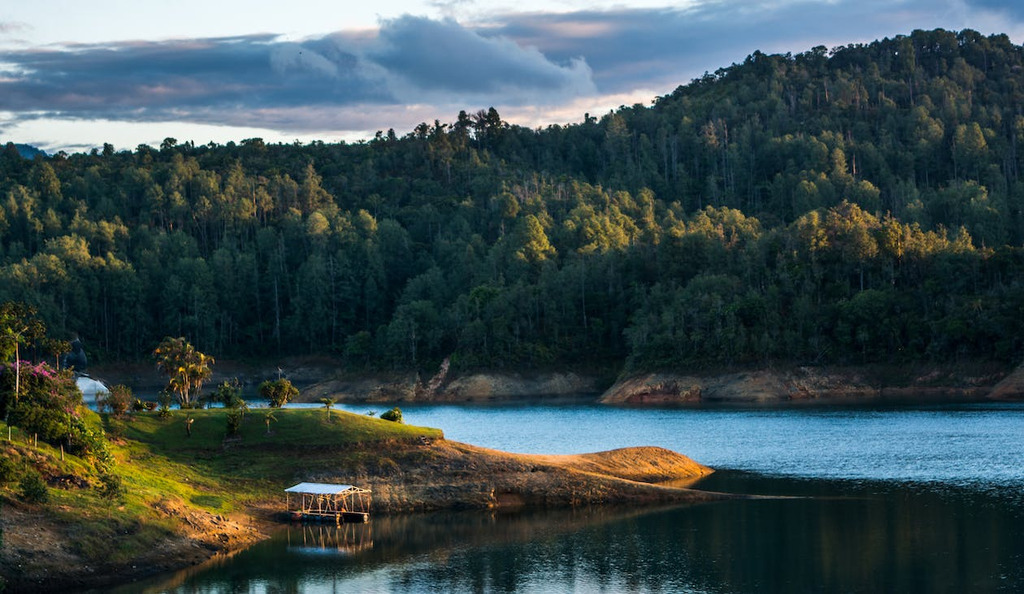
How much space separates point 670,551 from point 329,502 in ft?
64.8

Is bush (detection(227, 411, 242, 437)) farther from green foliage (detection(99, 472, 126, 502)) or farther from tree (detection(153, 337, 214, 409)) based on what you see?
tree (detection(153, 337, 214, 409))

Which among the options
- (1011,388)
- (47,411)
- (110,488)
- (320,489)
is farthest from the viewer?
(1011,388)

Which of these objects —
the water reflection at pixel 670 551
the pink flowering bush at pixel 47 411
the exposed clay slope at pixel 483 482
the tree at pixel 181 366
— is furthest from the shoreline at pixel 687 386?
the pink flowering bush at pixel 47 411

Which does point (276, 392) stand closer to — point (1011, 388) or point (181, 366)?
point (181, 366)

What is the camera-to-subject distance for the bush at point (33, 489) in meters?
50.9

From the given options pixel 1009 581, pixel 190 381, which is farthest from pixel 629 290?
pixel 1009 581

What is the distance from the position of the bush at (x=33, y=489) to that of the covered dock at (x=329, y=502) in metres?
13.1

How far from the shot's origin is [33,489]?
51.0m

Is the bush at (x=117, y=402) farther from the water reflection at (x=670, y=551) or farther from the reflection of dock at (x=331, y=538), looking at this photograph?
the water reflection at (x=670, y=551)

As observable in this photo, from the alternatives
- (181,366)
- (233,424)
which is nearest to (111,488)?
(233,424)

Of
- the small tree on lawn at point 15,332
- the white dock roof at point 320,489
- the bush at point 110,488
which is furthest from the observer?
the white dock roof at point 320,489

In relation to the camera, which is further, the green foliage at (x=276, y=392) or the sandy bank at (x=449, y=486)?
the green foliage at (x=276, y=392)

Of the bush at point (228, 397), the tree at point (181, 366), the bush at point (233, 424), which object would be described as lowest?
the bush at point (233, 424)

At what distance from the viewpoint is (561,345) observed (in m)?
168
